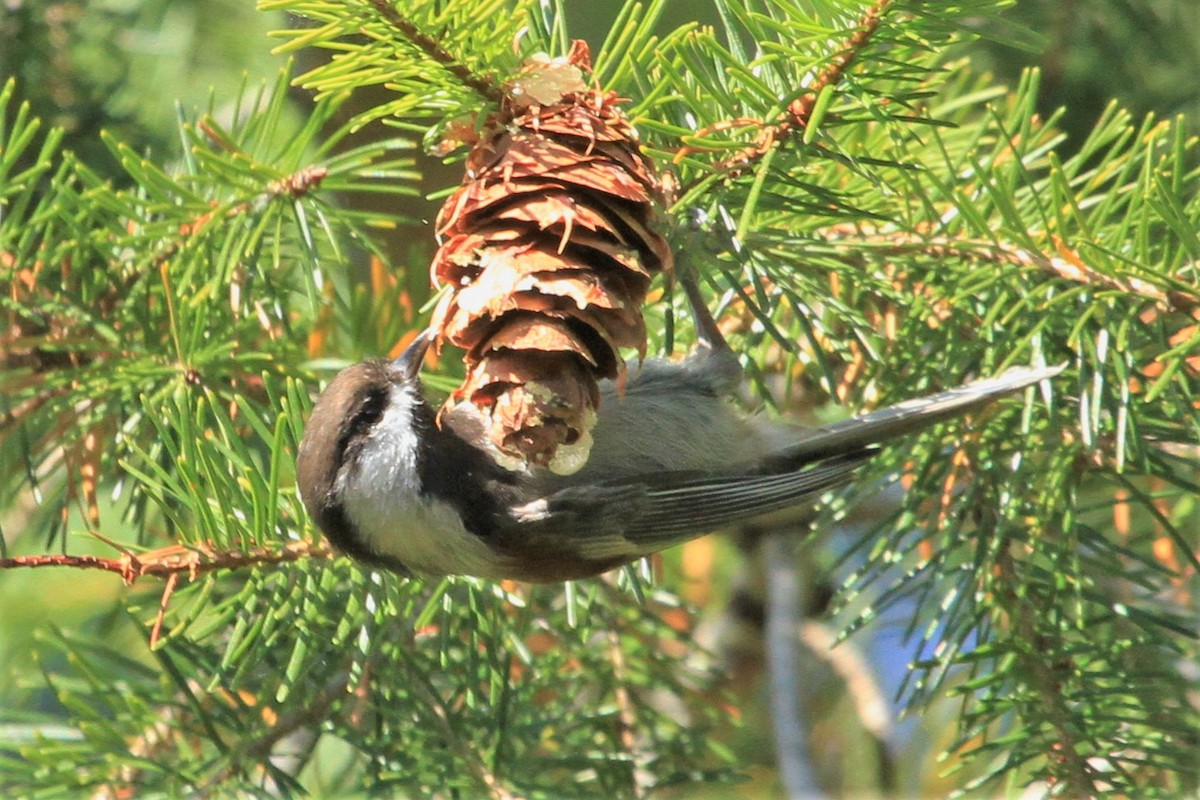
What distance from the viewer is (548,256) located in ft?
3.47

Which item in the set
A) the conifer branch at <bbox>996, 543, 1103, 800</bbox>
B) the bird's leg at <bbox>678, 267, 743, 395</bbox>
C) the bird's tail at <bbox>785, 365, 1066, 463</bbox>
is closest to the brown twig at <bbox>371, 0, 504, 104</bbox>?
the bird's leg at <bbox>678, 267, 743, 395</bbox>

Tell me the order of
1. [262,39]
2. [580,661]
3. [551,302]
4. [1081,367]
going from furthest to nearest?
[262,39], [580,661], [1081,367], [551,302]

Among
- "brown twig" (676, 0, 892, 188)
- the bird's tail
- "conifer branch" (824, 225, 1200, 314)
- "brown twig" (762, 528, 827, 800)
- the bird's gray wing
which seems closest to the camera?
"brown twig" (676, 0, 892, 188)

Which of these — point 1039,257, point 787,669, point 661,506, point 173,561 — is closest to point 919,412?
point 1039,257

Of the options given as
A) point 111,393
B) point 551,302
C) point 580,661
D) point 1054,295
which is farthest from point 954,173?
point 111,393

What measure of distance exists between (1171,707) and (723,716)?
0.59m

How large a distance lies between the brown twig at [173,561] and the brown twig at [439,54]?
0.47 metres

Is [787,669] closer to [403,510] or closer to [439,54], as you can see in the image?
[403,510]

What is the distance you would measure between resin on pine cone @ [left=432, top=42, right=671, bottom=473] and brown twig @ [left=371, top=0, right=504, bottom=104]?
17 mm

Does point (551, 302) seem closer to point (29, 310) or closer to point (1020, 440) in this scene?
point (1020, 440)

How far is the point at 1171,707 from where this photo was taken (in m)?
1.36

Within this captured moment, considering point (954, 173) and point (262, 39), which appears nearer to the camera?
point (954, 173)

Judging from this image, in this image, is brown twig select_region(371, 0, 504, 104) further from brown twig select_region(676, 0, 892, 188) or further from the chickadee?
the chickadee

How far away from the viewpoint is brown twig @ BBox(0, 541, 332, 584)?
1.02m
